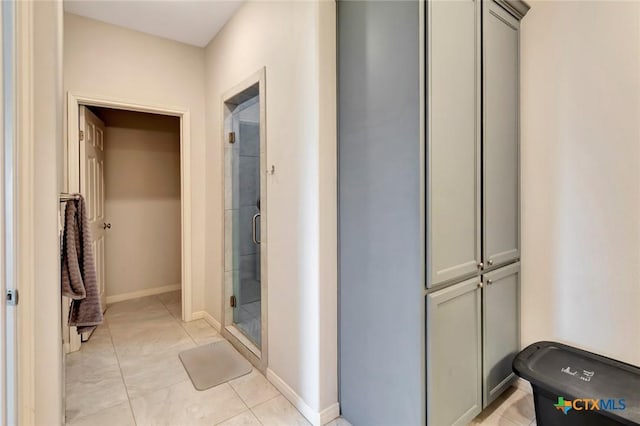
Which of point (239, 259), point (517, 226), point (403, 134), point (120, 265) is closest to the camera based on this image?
point (403, 134)

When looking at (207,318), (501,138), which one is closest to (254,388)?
(207,318)

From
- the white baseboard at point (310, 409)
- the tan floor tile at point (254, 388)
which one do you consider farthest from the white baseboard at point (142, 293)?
the white baseboard at point (310, 409)

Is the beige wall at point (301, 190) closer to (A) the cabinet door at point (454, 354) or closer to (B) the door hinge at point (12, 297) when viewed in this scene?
(A) the cabinet door at point (454, 354)

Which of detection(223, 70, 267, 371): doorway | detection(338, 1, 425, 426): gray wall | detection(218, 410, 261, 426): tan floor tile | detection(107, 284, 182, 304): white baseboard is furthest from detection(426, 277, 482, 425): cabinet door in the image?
detection(107, 284, 182, 304): white baseboard

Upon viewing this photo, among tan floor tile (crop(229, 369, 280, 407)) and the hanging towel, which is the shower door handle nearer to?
tan floor tile (crop(229, 369, 280, 407))

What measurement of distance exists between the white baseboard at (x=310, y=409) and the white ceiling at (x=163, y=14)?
287 cm

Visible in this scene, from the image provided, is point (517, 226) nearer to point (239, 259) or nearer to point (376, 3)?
point (376, 3)

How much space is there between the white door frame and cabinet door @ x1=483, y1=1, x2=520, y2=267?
8.65 feet

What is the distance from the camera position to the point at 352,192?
1.70 meters

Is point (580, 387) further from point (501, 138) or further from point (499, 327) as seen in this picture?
point (501, 138)

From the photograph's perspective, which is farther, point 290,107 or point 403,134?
point 290,107

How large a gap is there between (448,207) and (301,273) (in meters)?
0.90

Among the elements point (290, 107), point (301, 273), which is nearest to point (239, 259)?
point (301, 273)

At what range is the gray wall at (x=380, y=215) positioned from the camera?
55.1 inches
